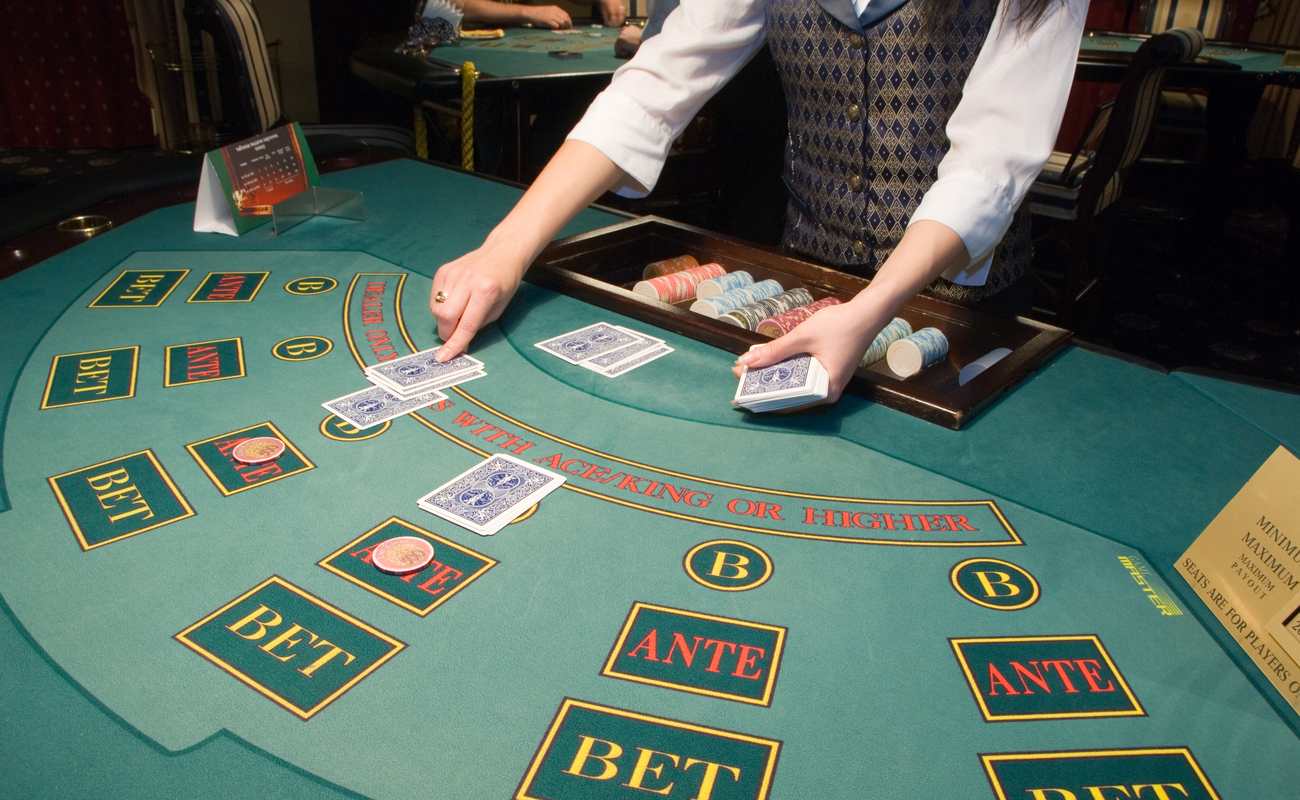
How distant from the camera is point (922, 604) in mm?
844

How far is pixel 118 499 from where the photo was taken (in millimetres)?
958

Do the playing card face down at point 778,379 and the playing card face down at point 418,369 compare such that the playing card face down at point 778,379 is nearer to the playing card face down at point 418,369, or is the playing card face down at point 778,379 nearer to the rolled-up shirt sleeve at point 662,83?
the playing card face down at point 418,369

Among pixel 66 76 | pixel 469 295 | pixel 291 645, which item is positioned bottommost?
pixel 66 76

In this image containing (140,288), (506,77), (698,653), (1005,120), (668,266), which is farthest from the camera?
(506,77)

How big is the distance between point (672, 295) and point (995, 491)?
70 cm

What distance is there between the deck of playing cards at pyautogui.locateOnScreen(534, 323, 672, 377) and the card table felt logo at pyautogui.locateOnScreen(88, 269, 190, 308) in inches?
26.2

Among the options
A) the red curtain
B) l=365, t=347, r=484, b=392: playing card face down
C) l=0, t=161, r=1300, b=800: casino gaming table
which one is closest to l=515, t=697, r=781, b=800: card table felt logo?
l=0, t=161, r=1300, b=800: casino gaming table

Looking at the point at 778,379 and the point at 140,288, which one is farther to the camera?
the point at 140,288

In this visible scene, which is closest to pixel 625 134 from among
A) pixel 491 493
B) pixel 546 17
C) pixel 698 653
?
pixel 491 493

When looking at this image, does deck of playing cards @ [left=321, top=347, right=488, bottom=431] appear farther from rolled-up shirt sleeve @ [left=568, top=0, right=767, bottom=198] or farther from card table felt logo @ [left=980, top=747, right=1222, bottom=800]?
card table felt logo @ [left=980, top=747, right=1222, bottom=800]

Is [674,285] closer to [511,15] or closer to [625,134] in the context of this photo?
[625,134]

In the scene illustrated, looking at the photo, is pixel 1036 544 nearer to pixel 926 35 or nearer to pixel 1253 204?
Answer: pixel 926 35

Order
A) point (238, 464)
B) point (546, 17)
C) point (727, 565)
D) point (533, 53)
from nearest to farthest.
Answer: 1. point (727, 565)
2. point (238, 464)
3. point (533, 53)
4. point (546, 17)

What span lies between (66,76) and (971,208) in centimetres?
566
